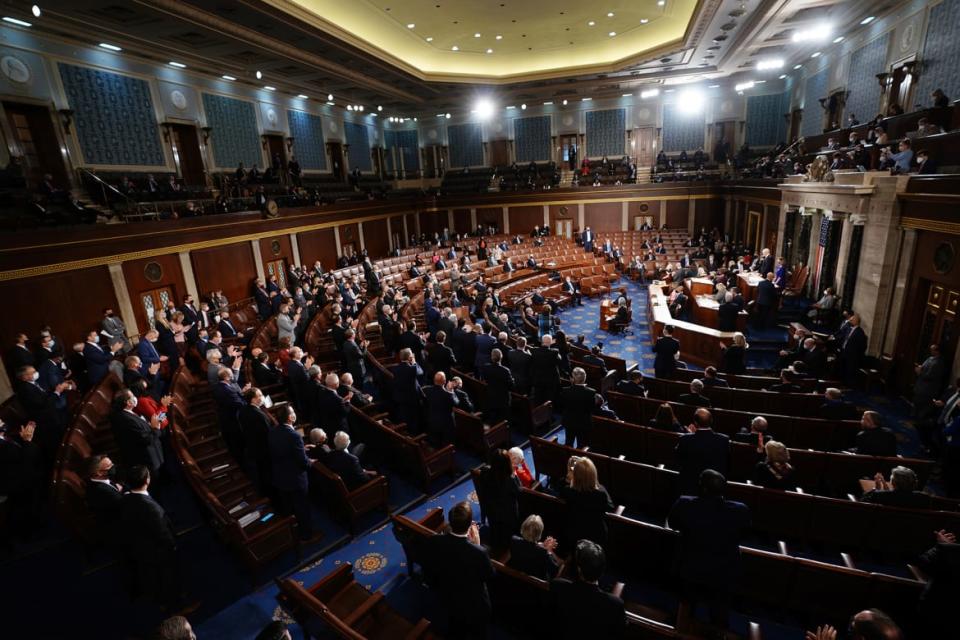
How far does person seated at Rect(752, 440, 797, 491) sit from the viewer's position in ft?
13.6

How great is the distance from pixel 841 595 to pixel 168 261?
1342 centimetres

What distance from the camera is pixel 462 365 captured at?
8617 millimetres

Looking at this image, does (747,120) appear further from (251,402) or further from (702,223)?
(251,402)

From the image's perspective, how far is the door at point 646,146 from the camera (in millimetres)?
25188

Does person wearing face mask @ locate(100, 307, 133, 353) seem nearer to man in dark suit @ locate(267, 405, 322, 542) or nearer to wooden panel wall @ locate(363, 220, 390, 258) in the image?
man in dark suit @ locate(267, 405, 322, 542)

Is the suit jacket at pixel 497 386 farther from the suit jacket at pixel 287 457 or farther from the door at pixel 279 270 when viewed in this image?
the door at pixel 279 270

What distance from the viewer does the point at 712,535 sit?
3.00m

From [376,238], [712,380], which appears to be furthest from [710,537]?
[376,238]

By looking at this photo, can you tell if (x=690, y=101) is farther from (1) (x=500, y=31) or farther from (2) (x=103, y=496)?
(2) (x=103, y=496)

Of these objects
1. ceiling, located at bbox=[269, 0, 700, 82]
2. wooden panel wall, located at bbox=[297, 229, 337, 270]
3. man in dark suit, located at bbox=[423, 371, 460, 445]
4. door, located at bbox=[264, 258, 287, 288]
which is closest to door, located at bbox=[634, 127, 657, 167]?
ceiling, located at bbox=[269, 0, 700, 82]

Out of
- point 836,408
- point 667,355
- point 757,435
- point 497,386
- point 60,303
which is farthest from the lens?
point 60,303

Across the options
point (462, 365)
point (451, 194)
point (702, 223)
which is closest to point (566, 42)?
point (451, 194)

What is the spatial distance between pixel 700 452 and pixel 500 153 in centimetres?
2571

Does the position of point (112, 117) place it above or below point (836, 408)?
above
